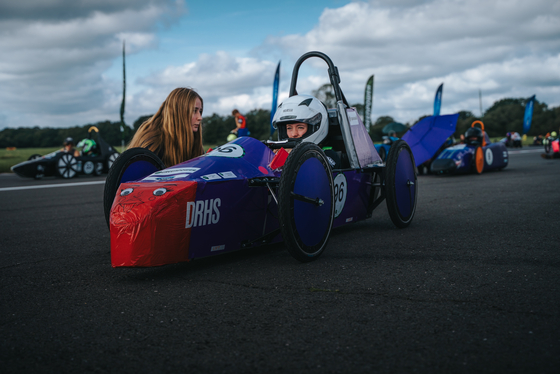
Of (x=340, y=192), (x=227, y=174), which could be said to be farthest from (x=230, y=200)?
(x=340, y=192)

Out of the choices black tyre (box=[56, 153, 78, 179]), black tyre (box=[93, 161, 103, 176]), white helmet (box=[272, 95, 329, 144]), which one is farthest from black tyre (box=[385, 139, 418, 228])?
black tyre (box=[93, 161, 103, 176])

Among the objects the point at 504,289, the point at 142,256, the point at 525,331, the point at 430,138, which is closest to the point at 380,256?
the point at 504,289

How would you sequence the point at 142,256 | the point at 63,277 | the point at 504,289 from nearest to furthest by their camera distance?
the point at 504,289, the point at 142,256, the point at 63,277

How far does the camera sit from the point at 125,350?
2.24 m

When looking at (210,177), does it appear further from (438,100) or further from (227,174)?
(438,100)

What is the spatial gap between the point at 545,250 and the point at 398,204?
5.28 ft

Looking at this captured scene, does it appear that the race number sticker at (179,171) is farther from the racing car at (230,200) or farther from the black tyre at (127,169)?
the black tyre at (127,169)

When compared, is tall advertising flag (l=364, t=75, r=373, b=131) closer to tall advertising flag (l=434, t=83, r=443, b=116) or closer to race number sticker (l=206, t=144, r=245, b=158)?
tall advertising flag (l=434, t=83, r=443, b=116)

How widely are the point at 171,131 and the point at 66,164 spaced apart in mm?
14231

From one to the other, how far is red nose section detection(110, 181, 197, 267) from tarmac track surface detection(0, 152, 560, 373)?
9.6 inches

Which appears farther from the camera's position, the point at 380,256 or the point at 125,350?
the point at 380,256

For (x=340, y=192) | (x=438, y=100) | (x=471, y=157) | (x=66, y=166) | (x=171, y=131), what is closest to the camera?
(x=340, y=192)

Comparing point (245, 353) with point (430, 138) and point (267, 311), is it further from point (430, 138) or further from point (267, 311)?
point (430, 138)

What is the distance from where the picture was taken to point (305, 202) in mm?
3715
